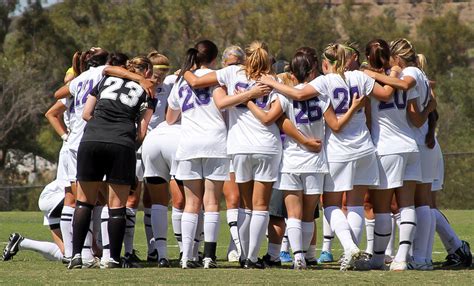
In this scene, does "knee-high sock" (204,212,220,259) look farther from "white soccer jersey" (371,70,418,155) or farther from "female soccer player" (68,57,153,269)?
"white soccer jersey" (371,70,418,155)

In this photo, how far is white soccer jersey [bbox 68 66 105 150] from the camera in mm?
11258

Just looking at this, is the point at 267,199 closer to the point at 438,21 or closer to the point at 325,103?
the point at 325,103

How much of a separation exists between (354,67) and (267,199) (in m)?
1.61

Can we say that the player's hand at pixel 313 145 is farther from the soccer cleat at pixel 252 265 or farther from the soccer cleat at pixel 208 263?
the soccer cleat at pixel 208 263

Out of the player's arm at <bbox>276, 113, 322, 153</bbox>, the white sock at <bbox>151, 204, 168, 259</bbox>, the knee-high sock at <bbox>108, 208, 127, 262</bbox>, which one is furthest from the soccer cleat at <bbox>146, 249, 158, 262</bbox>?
the player's arm at <bbox>276, 113, 322, 153</bbox>

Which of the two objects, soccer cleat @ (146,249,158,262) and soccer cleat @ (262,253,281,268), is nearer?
soccer cleat @ (262,253,281,268)

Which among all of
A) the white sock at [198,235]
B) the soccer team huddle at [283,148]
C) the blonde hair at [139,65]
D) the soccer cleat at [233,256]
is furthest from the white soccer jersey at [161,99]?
the soccer cleat at [233,256]

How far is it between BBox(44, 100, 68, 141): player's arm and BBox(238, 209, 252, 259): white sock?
2.40 m

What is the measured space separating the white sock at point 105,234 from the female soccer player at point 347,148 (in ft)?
6.73

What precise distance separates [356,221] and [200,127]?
1658 millimetres

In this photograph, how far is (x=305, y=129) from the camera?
10.5m

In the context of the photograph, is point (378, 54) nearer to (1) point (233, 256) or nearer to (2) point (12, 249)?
(1) point (233, 256)

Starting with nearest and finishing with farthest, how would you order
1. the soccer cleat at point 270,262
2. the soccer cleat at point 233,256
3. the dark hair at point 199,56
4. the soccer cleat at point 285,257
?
1. the dark hair at point 199,56
2. the soccer cleat at point 270,262
3. the soccer cleat at point 233,256
4. the soccer cleat at point 285,257

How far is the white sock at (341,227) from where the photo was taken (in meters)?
10.2
